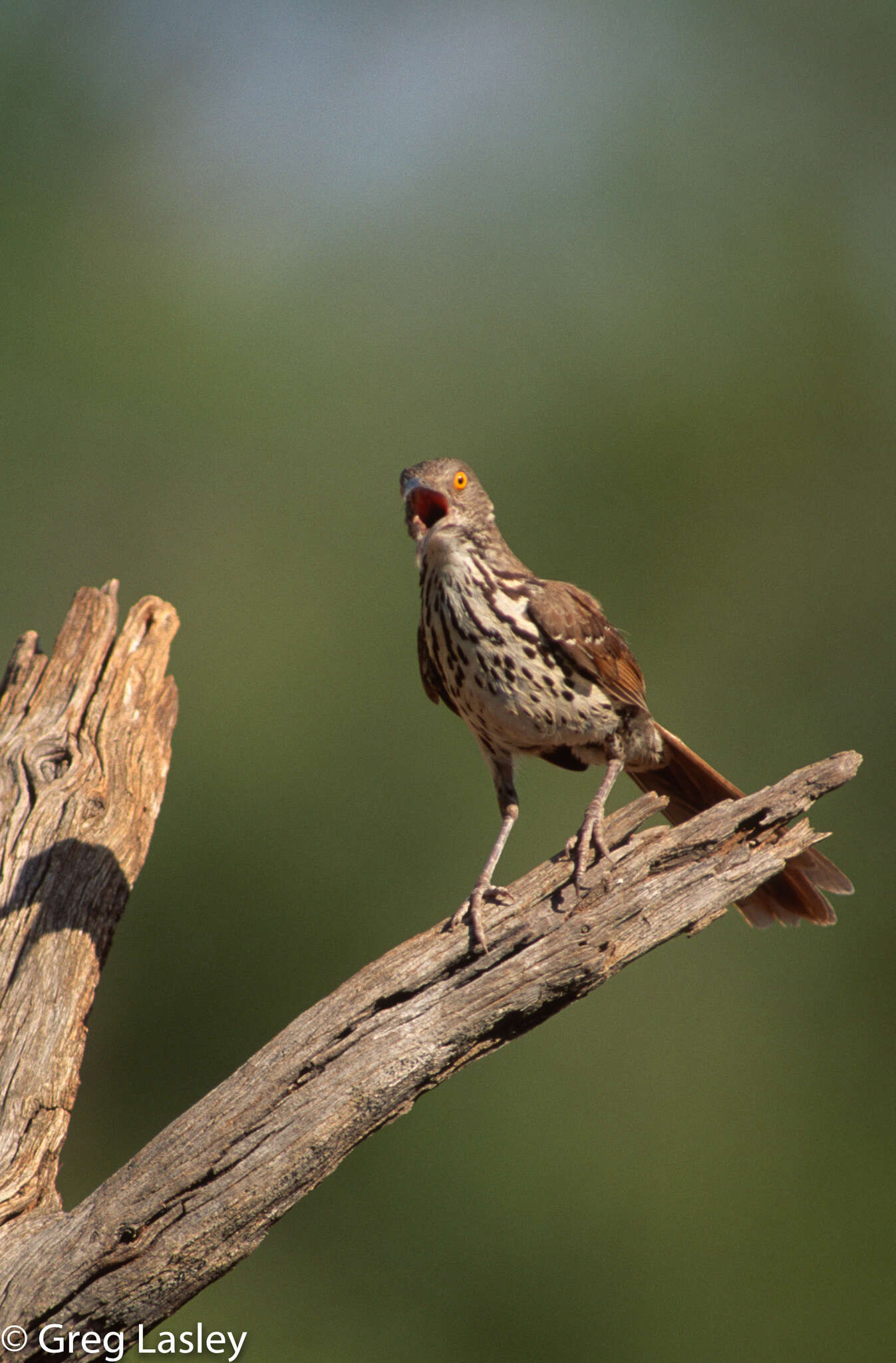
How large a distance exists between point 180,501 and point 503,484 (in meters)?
3.36

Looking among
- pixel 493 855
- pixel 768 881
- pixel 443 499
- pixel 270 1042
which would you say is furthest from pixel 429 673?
pixel 270 1042

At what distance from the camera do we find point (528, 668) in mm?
4004

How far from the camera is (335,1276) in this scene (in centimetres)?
923

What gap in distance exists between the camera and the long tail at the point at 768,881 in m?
3.97

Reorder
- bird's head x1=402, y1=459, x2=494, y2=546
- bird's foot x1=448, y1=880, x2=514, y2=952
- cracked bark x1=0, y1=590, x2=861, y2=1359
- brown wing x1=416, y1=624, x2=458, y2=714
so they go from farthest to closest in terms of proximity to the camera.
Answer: brown wing x1=416, y1=624, x2=458, y2=714
bird's head x1=402, y1=459, x2=494, y2=546
bird's foot x1=448, y1=880, x2=514, y2=952
cracked bark x1=0, y1=590, x2=861, y2=1359

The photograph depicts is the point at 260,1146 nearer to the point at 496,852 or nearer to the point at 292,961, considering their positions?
the point at 496,852

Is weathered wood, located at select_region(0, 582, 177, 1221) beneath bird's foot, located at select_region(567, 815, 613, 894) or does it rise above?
above

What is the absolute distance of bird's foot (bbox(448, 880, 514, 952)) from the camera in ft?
10.7

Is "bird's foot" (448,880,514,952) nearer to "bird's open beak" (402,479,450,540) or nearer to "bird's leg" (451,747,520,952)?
"bird's leg" (451,747,520,952)

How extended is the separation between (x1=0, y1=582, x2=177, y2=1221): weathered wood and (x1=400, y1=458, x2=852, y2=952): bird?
4.03ft

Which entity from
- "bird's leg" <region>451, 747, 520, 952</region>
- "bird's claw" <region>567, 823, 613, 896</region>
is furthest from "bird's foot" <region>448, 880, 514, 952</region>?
"bird's claw" <region>567, 823, 613, 896</region>

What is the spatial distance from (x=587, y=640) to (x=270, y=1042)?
1833 mm

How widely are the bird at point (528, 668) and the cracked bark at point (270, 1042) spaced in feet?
1.75

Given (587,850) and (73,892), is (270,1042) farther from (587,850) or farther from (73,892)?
(73,892)
